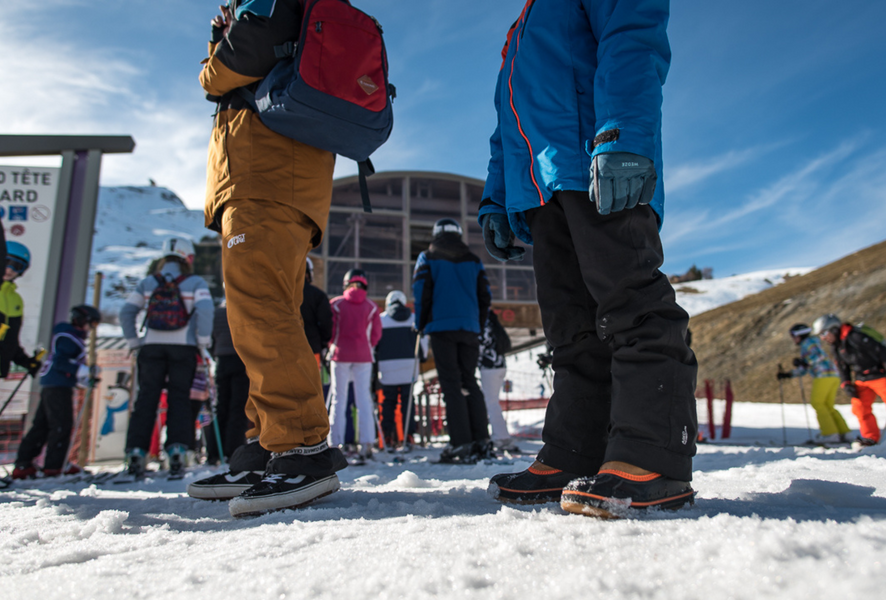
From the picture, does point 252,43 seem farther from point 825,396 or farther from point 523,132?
point 825,396

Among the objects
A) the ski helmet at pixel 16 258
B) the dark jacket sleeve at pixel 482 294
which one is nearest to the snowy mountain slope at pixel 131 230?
the ski helmet at pixel 16 258

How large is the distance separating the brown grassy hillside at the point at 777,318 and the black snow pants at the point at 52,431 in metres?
14.3

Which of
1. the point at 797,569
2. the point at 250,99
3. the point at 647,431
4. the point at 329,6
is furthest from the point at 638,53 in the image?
the point at 250,99

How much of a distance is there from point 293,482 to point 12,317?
3.87m

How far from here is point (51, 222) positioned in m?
7.54

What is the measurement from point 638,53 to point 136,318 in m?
4.12

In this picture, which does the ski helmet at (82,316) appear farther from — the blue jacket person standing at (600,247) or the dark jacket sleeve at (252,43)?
the blue jacket person standing at (600,247)

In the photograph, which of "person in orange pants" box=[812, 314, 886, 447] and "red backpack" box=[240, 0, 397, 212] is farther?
"person in orange pants" box=[812, 314, 886, 447]

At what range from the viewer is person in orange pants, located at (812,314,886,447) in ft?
18.6

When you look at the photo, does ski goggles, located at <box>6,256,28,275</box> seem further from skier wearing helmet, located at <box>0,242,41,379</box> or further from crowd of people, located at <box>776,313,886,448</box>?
crowd of people, located at <box>776,313,886,448</box>

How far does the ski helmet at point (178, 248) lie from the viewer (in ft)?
13.6

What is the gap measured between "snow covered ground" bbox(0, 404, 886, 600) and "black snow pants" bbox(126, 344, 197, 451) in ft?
7.86

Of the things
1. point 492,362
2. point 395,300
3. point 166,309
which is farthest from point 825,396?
point 166,309

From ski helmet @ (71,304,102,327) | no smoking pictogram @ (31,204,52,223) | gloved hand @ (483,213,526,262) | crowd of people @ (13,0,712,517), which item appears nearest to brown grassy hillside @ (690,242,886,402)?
gloved hand @ (483,213,526,262)
